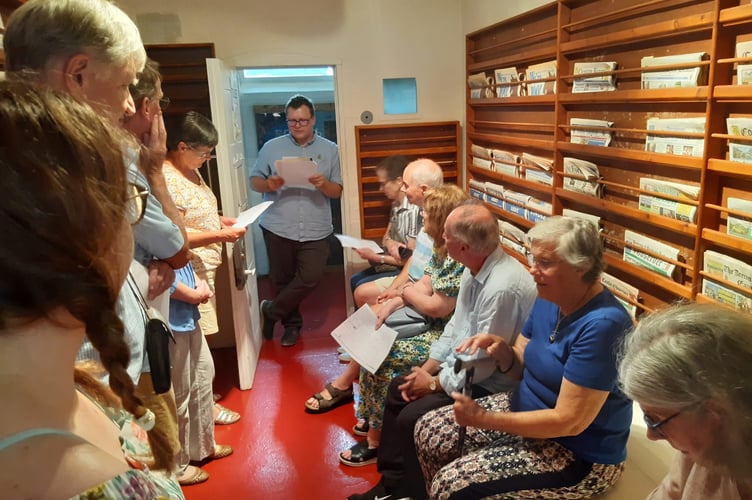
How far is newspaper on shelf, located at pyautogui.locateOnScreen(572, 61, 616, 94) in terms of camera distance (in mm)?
2139

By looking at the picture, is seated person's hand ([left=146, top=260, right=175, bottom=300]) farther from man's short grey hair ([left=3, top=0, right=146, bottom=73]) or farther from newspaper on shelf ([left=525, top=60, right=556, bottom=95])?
newspaper on shelf ([left=525, top=60, right=556, bottom=95])

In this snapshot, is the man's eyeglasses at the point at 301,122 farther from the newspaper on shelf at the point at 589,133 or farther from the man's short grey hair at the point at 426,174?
the newspaper on shelf at the point at 589,133

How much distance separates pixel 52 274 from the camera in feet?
1.98

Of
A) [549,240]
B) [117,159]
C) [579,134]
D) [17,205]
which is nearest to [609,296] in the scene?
[549,240]

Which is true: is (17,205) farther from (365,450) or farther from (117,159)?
(365,450)

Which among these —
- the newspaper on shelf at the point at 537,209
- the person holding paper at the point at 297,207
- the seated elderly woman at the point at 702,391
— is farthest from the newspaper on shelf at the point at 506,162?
the seated elderly woman at the point at 702,391

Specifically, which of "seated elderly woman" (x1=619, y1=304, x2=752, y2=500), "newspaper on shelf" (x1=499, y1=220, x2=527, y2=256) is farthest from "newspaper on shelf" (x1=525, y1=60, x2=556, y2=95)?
"seated elderly woman" (x1=619, y1=304, x2=752, y2=500)

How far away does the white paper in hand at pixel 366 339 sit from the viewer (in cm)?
257

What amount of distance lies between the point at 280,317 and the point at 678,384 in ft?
10.6

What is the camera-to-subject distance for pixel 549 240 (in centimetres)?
173

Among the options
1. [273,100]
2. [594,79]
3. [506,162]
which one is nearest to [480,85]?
[506,162]

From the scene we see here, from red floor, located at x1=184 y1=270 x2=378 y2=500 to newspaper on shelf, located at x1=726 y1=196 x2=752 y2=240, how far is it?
1.79 m

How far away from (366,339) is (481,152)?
162cm

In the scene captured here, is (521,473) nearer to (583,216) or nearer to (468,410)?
(468,410)
